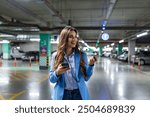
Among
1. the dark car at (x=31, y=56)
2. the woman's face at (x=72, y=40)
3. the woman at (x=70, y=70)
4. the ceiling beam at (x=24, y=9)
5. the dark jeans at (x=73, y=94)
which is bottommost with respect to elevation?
the dark car at (x=31, y=56)

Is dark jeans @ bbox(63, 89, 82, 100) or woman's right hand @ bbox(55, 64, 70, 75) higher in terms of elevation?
woman's right hand @ bbox(55, 64, 70, 75)

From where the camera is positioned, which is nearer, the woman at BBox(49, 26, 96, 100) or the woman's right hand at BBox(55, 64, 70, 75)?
the woman's right hand at BBox(55, 64, 70, 75)

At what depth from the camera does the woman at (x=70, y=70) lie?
2.60 m

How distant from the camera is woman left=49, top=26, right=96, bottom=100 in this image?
8.52ft

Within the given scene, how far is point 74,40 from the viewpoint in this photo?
2643 mm

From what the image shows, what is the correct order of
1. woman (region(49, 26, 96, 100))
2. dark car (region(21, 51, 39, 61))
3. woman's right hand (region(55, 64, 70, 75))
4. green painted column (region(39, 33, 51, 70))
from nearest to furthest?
woman's right hand (region(55, 64, 70, 75)) < woman (region(49, 26, 96, 100)) < green painted column (region(39, 33, 51, 70)) < dark car (region(21, 51, 39, 61))

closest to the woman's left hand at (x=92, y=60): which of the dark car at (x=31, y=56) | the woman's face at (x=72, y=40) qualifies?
the woman's face at (x=72, y=40)

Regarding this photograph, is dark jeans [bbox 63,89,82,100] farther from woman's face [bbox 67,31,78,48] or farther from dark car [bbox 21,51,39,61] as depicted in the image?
dark car [bbox 21,51,39,61]

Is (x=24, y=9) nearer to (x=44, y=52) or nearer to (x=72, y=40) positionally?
(x=44, y=52)

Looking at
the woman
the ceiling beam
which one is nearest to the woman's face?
the woman

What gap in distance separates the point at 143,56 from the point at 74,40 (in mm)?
27876

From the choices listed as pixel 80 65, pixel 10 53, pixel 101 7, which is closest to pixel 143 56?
pixel 101 7

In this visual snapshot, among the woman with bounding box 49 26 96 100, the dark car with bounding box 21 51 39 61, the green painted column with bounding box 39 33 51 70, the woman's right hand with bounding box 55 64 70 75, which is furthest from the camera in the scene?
the dark car with bounding box 21 51 39 61

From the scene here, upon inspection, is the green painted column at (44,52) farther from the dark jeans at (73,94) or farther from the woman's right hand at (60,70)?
the woman's right hand at (60,70)
